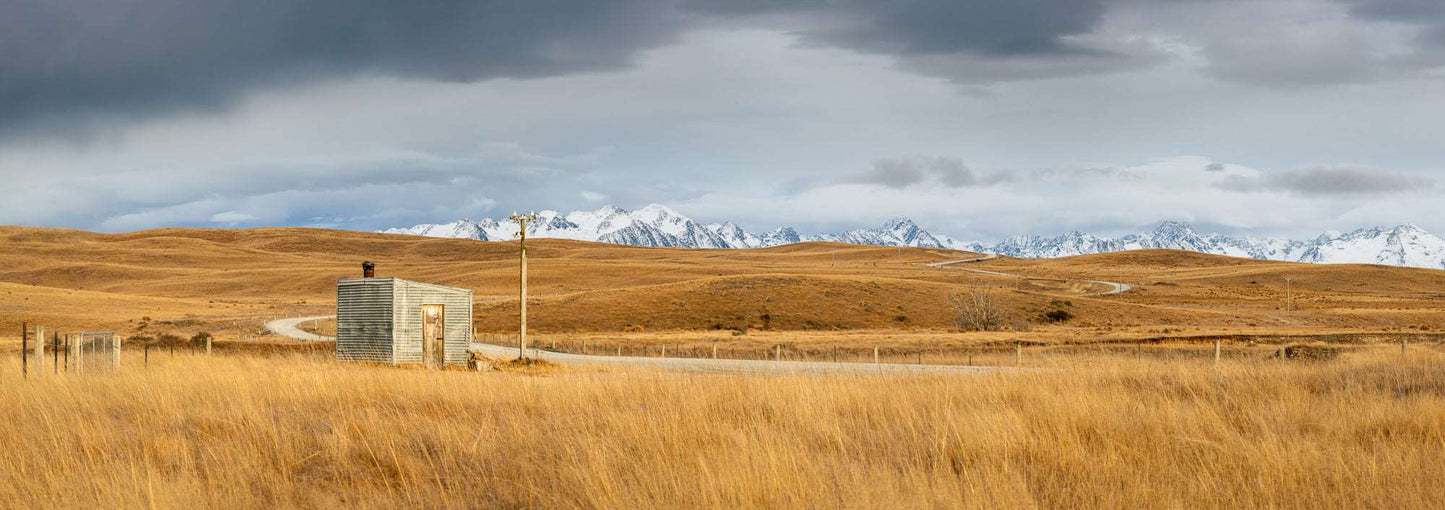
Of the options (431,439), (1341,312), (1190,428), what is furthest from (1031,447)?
(1341,312)

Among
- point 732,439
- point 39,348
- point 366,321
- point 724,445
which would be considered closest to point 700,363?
point 366,321

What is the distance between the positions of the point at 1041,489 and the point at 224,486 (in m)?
6.05

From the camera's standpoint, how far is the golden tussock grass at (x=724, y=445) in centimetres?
663

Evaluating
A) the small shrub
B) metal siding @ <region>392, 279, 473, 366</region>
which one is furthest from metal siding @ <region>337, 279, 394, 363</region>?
the small shrub

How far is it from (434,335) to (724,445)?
28.5m

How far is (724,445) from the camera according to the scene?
7.51 meters

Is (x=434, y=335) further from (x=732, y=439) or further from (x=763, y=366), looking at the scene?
(x=732, y=439)

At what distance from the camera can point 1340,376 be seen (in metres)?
13.8

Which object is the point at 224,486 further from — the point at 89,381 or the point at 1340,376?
the point at 1340,376

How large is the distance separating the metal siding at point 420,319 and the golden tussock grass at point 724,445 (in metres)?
20.3

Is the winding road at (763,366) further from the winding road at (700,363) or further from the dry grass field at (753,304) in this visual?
the dry grass field at (753,304)

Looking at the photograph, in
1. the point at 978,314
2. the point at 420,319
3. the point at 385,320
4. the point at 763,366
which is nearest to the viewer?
the point at 763,366

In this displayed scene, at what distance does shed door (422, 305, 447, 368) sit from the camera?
33.5 meters

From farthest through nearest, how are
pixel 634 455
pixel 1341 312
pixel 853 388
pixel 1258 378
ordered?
pixel 1341 312 → pixel 1258 378 → pixel 853 388 → pixel 634 455
